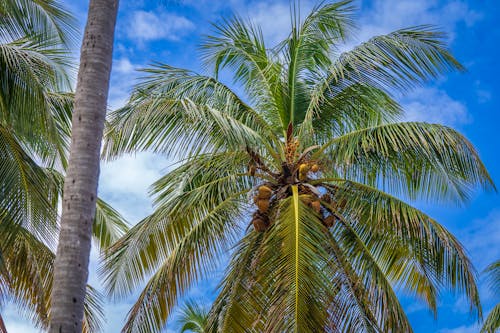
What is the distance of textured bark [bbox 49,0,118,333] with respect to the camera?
6797mm

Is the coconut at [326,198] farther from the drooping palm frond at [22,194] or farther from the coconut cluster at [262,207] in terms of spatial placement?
the drooping palm frond at [22,194]

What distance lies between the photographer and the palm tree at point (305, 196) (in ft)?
37.1

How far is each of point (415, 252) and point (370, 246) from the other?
28.0 inches

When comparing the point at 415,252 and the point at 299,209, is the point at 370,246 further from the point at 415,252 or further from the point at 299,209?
the point at 299,209

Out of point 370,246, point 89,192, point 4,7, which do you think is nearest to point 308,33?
point 370,246

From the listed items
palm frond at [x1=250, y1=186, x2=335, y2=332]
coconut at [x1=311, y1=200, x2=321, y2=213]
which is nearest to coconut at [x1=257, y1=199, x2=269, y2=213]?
palm frond at [x1=250, y1=186, x2=335, y2=332]

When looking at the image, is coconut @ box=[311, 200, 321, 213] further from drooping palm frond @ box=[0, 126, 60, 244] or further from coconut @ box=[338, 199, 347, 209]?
drooping palm frond @ box=[0, 126, 60, 244]

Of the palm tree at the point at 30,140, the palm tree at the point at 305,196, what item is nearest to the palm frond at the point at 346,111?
the palm tree at the point at 305,196

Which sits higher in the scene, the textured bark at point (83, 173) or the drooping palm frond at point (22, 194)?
the drooping palm frond at point (22, 194)

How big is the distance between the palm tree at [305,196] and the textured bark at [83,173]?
378cm

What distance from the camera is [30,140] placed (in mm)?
13172

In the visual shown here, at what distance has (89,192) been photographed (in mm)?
7285

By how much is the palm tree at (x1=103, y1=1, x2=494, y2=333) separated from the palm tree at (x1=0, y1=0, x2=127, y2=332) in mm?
1167

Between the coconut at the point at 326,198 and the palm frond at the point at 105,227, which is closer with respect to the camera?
the coconut at the point at 326,198
